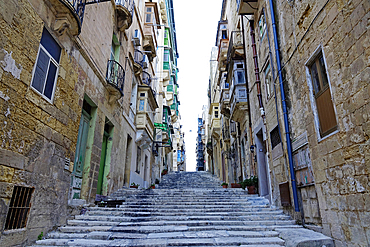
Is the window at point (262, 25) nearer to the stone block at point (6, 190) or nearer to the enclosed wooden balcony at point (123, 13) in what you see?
the enclosed wooden balcony at point (123, 13)

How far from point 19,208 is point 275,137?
299 inches

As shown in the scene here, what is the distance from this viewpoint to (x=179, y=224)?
6496 mm

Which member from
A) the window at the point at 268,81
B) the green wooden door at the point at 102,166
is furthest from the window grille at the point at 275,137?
the green wooden door at the point at 102,166

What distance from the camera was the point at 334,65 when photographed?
5008mm

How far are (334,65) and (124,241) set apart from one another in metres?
5.67

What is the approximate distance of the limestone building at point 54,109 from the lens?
4.52 meters

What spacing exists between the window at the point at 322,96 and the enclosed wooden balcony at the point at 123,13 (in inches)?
339

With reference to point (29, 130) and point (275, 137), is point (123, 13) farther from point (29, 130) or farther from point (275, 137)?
point (275, 137)

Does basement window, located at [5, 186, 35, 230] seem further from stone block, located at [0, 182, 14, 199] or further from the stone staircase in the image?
the stone staircase

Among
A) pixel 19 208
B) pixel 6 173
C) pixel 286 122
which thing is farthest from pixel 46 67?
Answer: pixel 286 122

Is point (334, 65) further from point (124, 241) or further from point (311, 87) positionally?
point (124, 241)

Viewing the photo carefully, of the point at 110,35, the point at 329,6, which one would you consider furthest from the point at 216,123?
the point at 329,6

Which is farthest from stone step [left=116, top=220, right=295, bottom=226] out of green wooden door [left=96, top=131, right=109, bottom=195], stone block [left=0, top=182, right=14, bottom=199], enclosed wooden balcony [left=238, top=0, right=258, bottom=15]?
enclosed wooden balcony [left=238, top=0, right=258, bottom=15]

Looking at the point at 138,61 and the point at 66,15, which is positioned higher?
the point at 138,61
